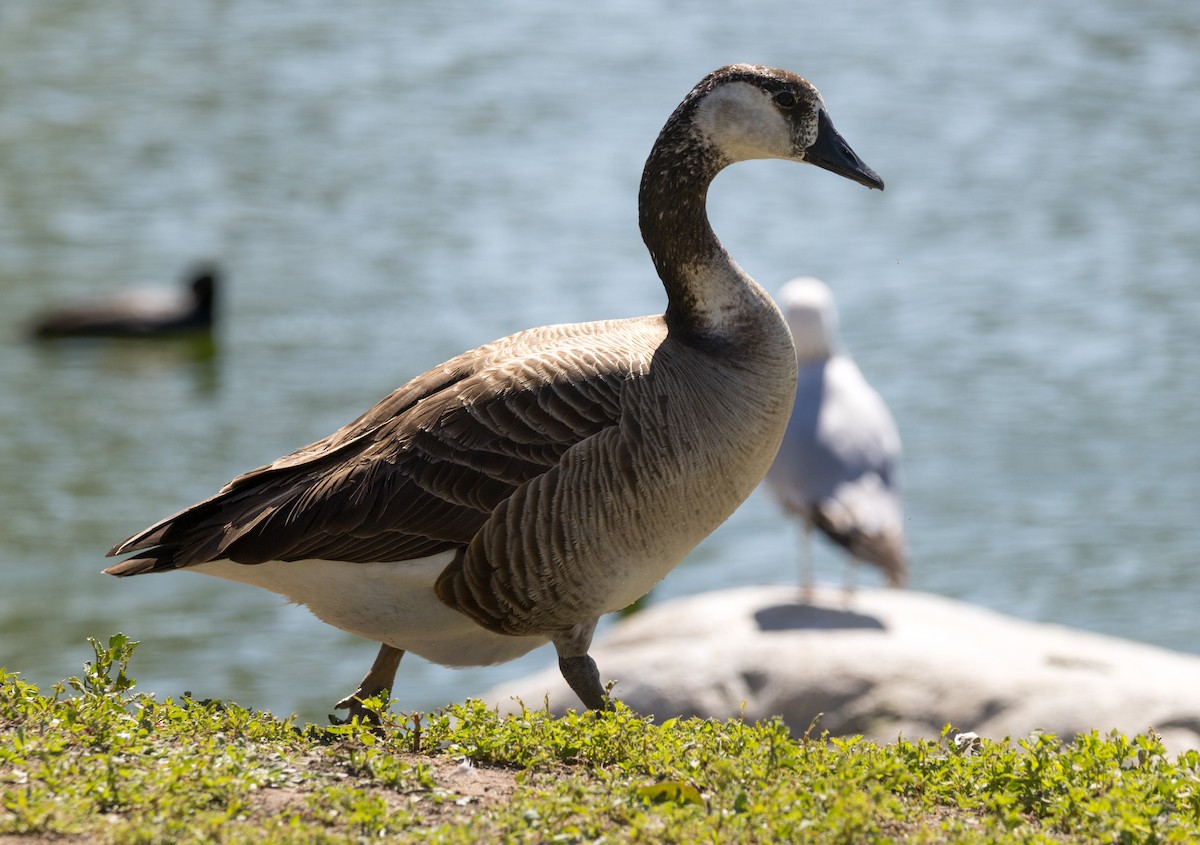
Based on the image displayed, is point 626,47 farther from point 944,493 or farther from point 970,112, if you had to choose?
point 944,493

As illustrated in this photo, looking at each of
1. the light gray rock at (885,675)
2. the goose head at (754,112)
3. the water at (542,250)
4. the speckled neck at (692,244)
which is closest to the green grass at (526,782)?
the speckled neck at (692,244)

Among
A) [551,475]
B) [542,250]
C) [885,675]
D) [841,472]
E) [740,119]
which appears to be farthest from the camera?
[542,250]

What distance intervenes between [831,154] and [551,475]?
5.50 ft

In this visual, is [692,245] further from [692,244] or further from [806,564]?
[806,564]

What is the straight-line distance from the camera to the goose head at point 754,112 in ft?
18.9

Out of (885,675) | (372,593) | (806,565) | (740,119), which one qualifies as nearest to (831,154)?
(740,119)

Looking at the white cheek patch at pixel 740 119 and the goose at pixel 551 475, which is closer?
the goose at pixel 551 475

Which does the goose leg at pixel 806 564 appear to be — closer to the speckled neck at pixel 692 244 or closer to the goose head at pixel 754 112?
the speckled neck at pixel 692 244

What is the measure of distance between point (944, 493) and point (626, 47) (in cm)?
1409

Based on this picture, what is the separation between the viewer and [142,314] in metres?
18.5

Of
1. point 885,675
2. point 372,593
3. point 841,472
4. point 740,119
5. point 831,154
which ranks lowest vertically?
point 885,675

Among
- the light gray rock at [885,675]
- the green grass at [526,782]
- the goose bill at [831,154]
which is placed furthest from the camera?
the light gray rock at [885,675]

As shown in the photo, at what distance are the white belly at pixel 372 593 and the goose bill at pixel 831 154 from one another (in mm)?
2038

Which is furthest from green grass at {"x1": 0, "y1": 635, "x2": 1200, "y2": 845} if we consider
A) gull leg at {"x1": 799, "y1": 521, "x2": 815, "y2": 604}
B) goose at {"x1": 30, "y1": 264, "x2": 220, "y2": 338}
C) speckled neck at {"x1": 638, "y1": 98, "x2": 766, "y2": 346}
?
goose at {"x1": 30, "y1": 264, "x2": 220, "y2": 338}
